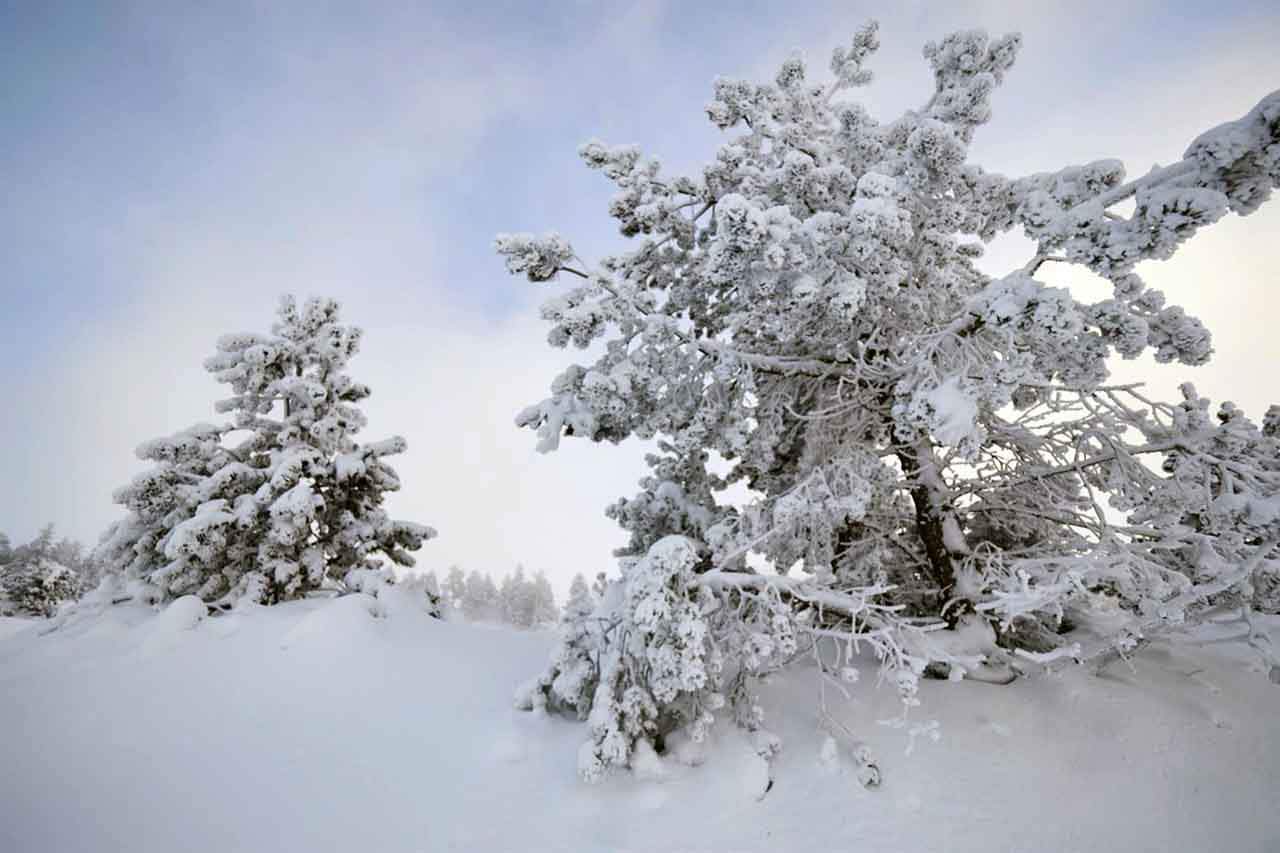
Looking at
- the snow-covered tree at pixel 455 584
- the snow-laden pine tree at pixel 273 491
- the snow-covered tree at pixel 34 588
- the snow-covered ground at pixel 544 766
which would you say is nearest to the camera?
the snow-covered ground at pixel 544 766

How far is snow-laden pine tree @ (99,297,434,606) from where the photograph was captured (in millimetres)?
9930

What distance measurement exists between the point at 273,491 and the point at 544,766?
25.3ft

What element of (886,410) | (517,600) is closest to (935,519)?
(886,410)

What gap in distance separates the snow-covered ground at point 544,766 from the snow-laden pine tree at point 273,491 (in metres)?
2.39

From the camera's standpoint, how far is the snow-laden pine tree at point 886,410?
5.36 metres

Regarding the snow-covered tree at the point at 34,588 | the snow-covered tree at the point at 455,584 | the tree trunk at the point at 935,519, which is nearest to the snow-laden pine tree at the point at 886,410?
→ the tree trunk at the point at 935,519

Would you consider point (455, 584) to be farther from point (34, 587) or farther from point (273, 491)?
point (273, 491)

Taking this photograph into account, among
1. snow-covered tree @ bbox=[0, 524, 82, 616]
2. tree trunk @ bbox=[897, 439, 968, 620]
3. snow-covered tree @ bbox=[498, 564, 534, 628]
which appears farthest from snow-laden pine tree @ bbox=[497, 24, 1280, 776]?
snow-covered tree @ bbox=[498, 564, 534, 628]

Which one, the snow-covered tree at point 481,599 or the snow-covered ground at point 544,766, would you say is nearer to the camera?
the snow-covered ground at point 544,766

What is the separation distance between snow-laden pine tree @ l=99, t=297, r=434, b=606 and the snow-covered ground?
2.39m

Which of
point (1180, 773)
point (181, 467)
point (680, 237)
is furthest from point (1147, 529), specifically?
point (181, 467)

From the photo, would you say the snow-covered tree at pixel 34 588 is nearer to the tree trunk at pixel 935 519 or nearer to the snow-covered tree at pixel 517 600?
the snow-covered tree at pixel 517 600

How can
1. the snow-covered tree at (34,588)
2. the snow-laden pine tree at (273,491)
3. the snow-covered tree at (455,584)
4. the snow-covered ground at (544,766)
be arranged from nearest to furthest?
1. the snow-covered ground at (544,766)
2. the snow-laden pine tree at (273,491)
3. the snow-covered tree at (34,588)
4. the snow-covered tree at (455,584)

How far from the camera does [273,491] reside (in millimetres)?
10227
